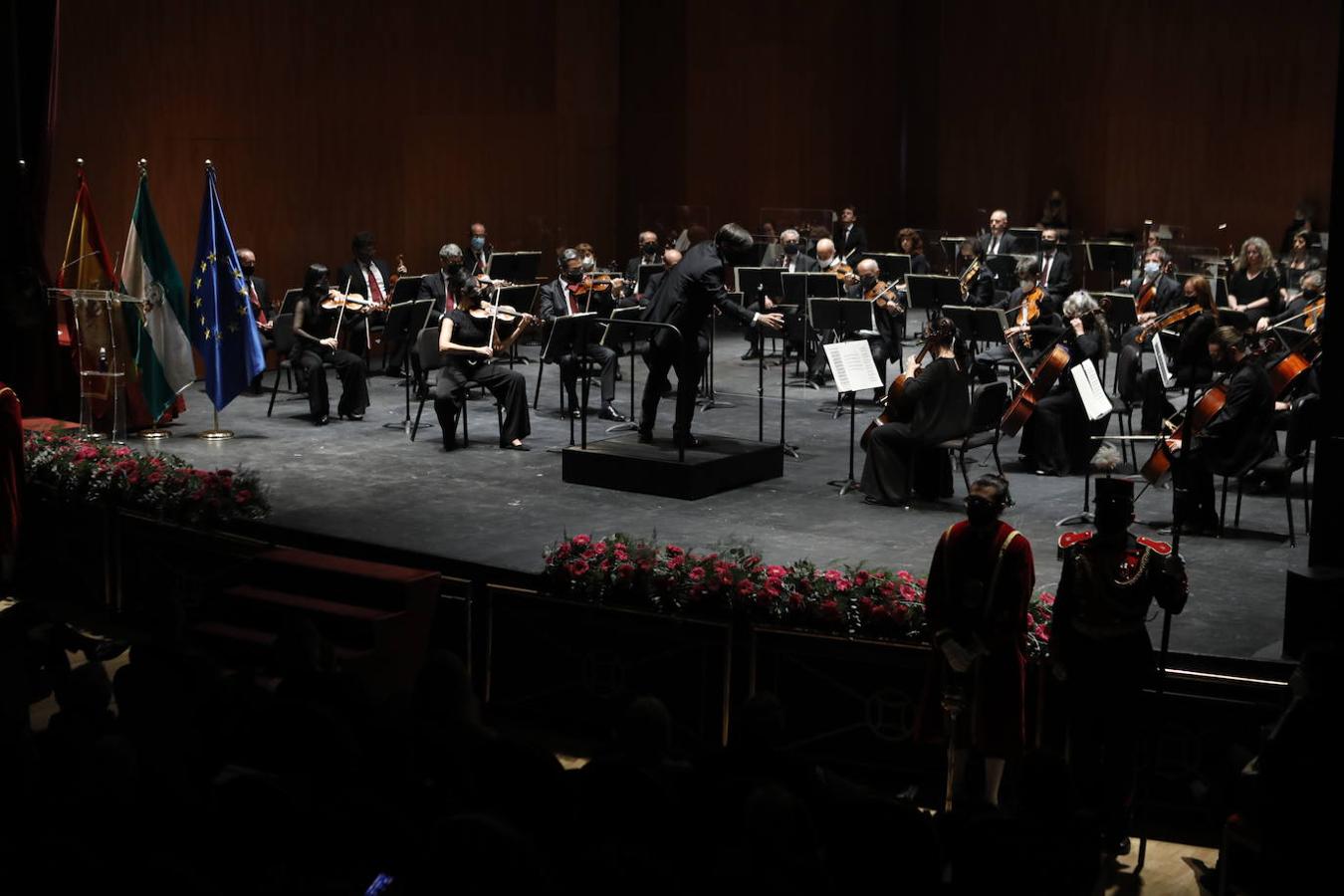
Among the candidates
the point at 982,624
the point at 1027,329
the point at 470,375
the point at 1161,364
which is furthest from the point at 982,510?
the point at 470,375

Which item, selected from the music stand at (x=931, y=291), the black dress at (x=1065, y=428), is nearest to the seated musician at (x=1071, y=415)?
the black dress at (x=1065, y=428)

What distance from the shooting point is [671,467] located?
9.41 m

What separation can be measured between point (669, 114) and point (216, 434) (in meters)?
9.96

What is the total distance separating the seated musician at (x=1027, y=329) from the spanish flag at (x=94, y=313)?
5.92m

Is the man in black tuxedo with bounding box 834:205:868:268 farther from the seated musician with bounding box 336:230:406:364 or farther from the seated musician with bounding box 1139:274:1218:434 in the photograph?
the seated musician with bounding box 1139:274:1218:434

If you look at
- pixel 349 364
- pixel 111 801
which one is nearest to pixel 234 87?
pixel 349 364

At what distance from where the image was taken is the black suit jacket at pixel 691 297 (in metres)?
9.74

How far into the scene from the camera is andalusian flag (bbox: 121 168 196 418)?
10.9m

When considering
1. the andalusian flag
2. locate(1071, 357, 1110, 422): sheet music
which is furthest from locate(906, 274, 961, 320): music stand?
the andalusian flag

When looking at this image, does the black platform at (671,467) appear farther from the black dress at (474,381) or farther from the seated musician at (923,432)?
the black dress at (474,381)

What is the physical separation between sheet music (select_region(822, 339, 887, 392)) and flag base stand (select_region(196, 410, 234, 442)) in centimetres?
436

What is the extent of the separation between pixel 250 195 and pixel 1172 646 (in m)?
10.7

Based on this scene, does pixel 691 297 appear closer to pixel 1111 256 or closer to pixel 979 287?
pixel 979 287

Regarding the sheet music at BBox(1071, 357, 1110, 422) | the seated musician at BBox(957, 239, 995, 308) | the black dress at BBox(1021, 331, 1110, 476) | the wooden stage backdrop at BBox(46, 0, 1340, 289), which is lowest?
the black dress at BBox(1021, 331, 1110, 476)
